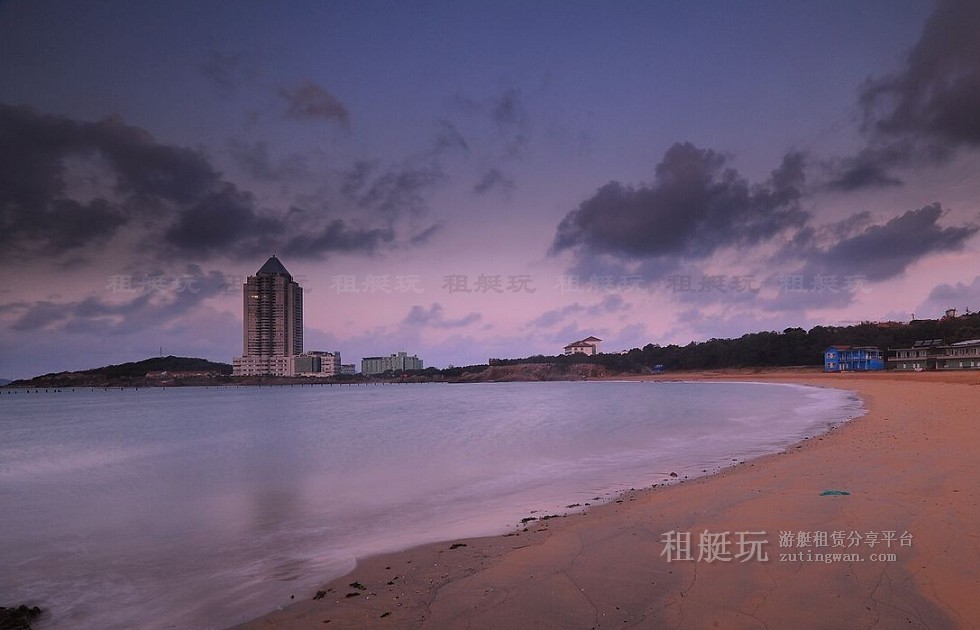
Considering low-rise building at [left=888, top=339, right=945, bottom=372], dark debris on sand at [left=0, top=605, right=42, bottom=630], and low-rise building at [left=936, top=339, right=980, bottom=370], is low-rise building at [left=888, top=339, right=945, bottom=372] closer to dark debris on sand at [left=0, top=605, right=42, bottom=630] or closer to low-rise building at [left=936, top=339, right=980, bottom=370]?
low-rise building at [left=936, top=339, right=980, bottom=370]

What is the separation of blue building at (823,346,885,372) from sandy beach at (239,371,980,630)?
85.4 metres

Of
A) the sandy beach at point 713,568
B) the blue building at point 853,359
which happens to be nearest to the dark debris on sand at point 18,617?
the sandy beach at point 713,568

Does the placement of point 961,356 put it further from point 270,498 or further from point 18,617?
point 18,617

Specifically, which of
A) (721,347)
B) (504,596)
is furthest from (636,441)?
(721,347)

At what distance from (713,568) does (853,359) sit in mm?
92988

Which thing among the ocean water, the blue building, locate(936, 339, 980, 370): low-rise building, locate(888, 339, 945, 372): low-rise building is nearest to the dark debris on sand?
the ocean water

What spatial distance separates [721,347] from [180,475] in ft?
397

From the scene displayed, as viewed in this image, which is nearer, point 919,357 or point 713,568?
point 713,568

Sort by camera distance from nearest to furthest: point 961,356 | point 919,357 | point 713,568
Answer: point 713,568
point 961,356
point 919,357

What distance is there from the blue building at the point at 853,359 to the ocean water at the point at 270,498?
218 feet

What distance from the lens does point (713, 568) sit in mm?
4980

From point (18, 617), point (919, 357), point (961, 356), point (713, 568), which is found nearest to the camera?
point (713, 568)

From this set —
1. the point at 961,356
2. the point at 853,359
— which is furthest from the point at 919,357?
the point at 853,359

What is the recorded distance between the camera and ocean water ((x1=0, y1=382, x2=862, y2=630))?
6484mm
